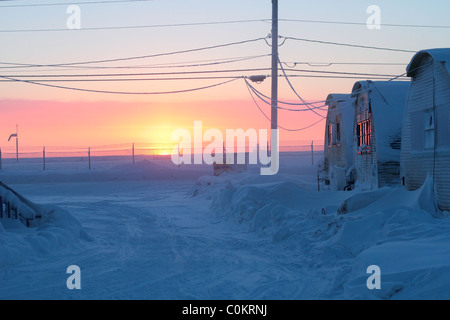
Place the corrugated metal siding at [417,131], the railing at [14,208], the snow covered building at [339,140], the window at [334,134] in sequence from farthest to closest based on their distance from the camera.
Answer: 1. the window at [334,134]
2. the snow covered building at [339,140]
3. the corrugated metal siding at [417,131]
4. the railing at [14,208]

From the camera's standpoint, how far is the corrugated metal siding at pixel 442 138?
42.7ft

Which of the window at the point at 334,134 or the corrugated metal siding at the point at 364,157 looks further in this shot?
the window at the point at 334,134

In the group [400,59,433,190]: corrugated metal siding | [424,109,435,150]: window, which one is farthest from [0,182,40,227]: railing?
[424,109,435,150]: window

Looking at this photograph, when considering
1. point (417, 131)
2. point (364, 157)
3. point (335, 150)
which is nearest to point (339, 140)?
point (335, 150)

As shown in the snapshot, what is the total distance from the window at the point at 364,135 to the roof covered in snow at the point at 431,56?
16.6 feet

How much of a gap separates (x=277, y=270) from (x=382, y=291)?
269cm

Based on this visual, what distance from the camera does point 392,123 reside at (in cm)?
1944

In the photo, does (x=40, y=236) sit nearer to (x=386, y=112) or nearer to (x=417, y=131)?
(x=417, y=131)

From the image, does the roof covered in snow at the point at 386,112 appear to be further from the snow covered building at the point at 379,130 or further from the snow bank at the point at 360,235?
the snow bank at the point at 360,235

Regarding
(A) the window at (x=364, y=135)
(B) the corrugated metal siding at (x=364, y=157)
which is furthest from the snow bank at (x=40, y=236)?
(A) the window at (x=364, y=135)

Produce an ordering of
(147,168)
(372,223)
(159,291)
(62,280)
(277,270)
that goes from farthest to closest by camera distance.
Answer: (147,168) → (372,223) → (277,270) → (62,280) → (159,291)

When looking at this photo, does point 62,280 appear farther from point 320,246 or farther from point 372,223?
point 372,223

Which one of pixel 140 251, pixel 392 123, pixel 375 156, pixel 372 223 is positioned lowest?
pixel 140 251
